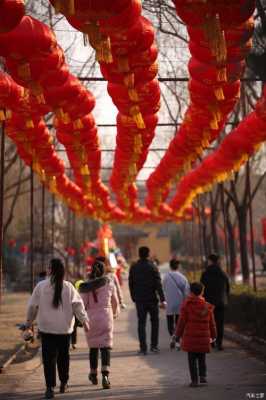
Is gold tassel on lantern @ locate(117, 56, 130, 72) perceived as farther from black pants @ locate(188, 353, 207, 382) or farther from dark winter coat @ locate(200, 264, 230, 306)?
dark winter coat @ locate(200, 264, 230, 306)

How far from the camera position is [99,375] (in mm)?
9977

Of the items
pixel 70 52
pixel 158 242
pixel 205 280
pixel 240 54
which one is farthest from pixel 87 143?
pixel 158 242

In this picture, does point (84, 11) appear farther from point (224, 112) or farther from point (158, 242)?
point (158, 242)

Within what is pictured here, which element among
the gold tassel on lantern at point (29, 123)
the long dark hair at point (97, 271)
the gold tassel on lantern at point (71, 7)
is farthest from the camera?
the gold tassel on lantern at point (29, 123)

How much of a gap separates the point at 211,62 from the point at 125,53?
1.00m

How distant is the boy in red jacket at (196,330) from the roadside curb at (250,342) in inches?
98.2

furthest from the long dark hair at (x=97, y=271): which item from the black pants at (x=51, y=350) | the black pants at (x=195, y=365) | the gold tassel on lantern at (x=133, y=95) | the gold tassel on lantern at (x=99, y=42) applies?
the gold tassel on lantern at (x=99, y=42)

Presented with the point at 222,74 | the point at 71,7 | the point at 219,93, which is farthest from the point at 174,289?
the point at 71,7

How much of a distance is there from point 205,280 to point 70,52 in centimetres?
461

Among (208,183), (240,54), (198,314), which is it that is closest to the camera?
(240,54)

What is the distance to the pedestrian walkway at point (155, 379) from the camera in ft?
26.9

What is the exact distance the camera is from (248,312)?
1403cm

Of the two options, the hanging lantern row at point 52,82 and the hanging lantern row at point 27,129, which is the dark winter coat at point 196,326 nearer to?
the hanging lantern row at point 52,82

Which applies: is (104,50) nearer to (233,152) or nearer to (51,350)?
(51,350)
